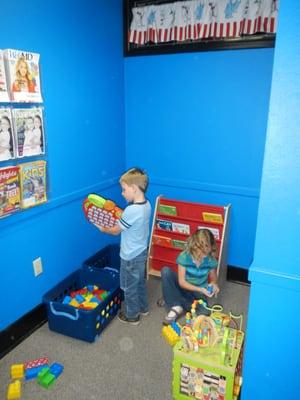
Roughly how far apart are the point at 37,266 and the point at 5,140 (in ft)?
3.04

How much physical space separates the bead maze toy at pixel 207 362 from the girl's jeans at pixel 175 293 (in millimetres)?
713

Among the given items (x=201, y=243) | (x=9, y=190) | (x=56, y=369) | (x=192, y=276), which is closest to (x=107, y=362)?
(x=56, y=369)

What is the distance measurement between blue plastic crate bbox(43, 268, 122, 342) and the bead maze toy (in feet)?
2.31

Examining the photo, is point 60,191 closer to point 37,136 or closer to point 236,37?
point 37,136

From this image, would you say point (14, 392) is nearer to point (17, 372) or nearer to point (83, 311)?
point (17, 372)

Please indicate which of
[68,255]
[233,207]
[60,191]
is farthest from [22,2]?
[233,207]

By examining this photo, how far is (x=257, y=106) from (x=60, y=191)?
1692 millimetres

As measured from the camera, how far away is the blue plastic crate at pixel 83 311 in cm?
223

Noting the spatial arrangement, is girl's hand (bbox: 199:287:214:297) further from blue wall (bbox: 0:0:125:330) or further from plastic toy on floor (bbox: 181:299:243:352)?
blue wall (bbox: 0:0:125:330)

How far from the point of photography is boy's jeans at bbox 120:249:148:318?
2385mm

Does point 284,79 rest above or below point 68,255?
above

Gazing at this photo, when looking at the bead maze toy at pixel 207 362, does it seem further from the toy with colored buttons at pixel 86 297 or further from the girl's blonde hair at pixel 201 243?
the toy with colored buttons at pixel 86 297

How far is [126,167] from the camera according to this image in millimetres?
3326

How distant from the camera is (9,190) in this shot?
2010 millimetres
